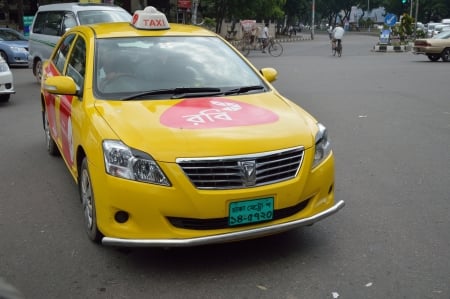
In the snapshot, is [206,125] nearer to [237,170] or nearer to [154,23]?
[237,170]

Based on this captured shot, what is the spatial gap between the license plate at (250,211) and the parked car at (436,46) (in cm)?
2218

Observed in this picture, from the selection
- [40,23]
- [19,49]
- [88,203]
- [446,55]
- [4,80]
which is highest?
[40,23]

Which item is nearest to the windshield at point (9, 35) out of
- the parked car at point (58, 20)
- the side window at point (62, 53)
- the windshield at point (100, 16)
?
the parked car at point (58, 20)

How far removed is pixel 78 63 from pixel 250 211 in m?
2.59

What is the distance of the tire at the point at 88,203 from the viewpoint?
4020 millimetres

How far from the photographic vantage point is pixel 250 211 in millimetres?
3572

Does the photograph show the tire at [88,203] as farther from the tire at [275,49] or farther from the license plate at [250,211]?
the tire at [275,49]

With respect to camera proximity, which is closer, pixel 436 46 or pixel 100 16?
pixel 100 16

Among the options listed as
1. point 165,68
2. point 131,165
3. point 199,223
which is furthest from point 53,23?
point 199,223

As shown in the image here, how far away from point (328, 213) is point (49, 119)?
3926mm

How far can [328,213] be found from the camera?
3.93 m

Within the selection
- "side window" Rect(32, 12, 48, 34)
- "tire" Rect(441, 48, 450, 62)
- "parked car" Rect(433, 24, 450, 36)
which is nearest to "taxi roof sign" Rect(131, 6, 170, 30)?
"side window" Rect(32, 12, 48, 34)

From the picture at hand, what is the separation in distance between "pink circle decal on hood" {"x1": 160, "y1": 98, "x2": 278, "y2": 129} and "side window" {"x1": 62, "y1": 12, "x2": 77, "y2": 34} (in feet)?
33.0

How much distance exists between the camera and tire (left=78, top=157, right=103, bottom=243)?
4020 millimetres
